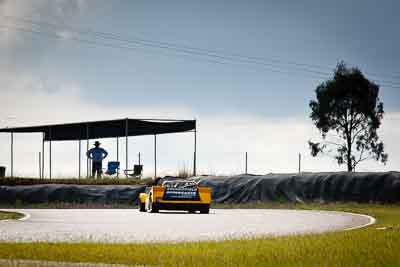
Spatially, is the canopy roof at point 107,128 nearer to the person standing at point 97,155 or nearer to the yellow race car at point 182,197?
the person standing at point 97,155

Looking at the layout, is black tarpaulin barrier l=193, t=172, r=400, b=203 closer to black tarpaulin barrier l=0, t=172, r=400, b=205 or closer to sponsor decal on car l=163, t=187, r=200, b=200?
black tarpaulin barrier l=0, t=172, r=400, b=205

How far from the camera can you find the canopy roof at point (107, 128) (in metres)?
40.5

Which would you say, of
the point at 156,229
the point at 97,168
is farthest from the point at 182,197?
the point at 97,168

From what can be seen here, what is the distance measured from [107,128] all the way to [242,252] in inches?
1294

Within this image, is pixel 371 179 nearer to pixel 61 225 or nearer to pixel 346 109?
pixel 61 225

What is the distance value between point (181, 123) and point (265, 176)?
732 centimetres

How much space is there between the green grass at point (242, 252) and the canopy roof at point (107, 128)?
25241 mm

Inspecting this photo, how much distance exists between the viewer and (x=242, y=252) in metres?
11.8

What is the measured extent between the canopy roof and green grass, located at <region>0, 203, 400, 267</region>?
25.2 m

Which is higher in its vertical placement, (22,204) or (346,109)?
(346,109)

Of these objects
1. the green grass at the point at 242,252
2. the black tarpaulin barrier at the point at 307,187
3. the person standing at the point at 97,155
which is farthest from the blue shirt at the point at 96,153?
the green grass at the point at 242,252

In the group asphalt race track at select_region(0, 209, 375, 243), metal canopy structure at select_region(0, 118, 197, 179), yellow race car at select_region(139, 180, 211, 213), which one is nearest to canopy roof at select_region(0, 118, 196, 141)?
metal canopy structure at select_region(0, 118, 197, 179)

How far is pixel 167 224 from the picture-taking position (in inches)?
790

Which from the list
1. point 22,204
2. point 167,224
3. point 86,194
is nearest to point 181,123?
point 86,194
